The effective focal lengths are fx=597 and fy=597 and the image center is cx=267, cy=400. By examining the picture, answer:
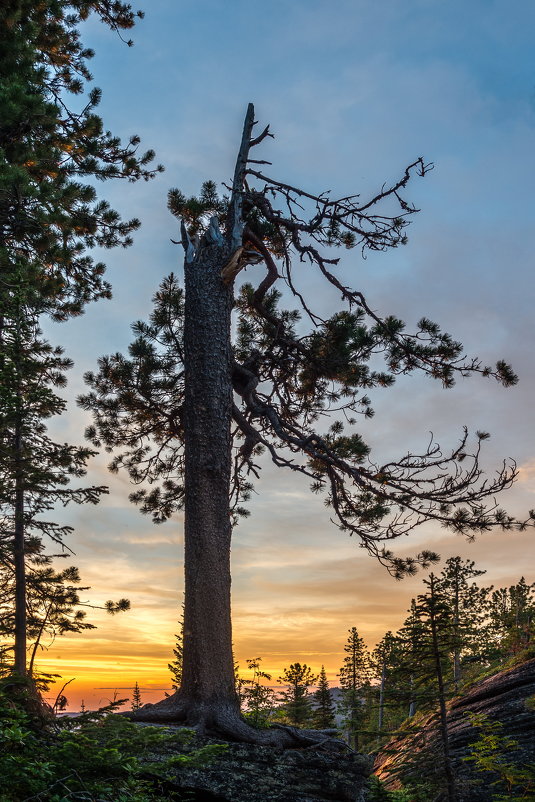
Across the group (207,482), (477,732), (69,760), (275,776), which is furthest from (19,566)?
(477,732)

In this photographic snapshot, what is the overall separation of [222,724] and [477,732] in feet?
13.2

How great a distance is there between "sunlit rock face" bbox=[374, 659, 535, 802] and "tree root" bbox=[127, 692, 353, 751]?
4.03 feet

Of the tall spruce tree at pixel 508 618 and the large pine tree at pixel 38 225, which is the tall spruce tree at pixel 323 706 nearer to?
the tall spruce tree at pixel 508 618

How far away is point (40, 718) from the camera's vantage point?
5.04 metres

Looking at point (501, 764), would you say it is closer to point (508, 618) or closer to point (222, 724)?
point (222, 724)

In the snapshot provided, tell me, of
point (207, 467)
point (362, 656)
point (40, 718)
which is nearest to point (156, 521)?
point (207, 467)

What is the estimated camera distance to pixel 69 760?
4184 mm

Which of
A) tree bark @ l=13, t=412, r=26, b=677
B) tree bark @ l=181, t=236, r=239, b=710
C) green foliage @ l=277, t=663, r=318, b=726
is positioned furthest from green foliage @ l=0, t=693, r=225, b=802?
green foliage @ l=277, t=663, r=318, b=726

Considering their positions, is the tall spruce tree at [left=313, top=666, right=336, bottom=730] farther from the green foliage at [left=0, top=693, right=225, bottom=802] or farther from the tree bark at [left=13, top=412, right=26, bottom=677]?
the green foliage at [left=0, top=693, right=225, bottom=802]

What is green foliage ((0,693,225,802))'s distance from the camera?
356cm

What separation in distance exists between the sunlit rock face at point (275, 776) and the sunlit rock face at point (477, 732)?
0.52m

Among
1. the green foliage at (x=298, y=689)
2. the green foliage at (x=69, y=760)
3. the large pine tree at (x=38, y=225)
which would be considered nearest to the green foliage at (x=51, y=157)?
the large pine tree at (x=38, y=225)

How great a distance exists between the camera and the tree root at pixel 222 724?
854 cm

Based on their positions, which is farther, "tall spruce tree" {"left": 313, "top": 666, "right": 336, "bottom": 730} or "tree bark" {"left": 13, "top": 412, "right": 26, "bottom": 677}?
"tall spruce tree" {"left": 313, "top": 666, "right": 336, "bottom": 730}
